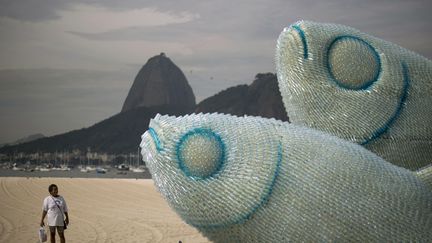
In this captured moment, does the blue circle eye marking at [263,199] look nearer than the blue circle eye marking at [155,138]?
Yes

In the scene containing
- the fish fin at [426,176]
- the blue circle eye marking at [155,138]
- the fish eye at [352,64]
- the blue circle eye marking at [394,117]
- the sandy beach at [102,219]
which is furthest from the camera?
the sandy beach at [102,219]

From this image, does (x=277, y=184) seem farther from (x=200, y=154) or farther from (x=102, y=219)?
(x=102, y=219)

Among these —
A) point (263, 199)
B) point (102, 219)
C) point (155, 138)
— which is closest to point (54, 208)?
point (155, 138)

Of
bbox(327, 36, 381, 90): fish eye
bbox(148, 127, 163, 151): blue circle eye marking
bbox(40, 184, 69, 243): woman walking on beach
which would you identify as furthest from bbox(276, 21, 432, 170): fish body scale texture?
bbox(40, 184, 69, 243): woman walking on beach

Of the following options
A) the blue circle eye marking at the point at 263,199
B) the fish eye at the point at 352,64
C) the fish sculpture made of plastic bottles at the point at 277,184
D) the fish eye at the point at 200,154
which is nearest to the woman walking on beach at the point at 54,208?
the fish sculpture made of plastic bottles at the point at 277,184

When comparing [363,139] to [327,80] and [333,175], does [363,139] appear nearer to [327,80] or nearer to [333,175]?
[327,80]

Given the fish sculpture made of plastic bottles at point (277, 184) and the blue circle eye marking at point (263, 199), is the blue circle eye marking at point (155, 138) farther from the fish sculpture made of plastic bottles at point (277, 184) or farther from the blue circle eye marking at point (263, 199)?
the blue circle eye marking at point (263, 199)

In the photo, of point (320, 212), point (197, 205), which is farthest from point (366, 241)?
point (197, 205)

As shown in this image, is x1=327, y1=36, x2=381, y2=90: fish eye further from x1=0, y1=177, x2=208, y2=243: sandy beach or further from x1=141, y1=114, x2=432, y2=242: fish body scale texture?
x1=0, y1=177, x2=208, y2=243: sandy beach
